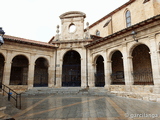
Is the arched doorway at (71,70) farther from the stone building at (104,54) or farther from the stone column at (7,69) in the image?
the stone column at (7,69)

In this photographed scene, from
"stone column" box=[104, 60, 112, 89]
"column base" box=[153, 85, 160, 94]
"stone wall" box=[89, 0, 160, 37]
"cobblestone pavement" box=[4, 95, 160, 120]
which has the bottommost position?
"cobblestone pavement" box=[4, 95, 160, 120]

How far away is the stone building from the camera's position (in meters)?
8.60

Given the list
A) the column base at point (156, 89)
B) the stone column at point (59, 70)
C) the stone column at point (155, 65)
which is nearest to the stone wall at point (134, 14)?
the stone column at point (155, 65)

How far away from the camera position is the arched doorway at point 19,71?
49.9 ft

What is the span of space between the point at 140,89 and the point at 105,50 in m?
4.80

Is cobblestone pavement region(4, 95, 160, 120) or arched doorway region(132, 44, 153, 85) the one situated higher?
arched doorway region(132, 44, 153, 85)

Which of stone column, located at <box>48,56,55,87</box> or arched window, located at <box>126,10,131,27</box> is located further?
arched window, located at <box>126,10,131,27</box>

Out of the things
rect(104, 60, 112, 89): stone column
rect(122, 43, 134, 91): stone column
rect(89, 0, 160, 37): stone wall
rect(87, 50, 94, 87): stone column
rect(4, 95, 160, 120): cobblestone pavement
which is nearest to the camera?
rect(4, 95, 160, 120): cobblestone pavement

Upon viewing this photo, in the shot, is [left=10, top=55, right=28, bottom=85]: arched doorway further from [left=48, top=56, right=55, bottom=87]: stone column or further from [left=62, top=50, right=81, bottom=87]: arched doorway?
[left=62, top=50, right=81, bottom=87]: arched doorway

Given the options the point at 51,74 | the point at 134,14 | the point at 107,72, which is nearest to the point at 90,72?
the point at 107,72

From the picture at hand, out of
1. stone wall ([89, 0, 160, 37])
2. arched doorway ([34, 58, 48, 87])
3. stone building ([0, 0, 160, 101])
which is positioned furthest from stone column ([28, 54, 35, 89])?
stone wall ([89, 0, 160, 37])

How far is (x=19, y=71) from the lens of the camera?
1577 cm

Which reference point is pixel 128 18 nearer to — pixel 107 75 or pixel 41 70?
pixel 107 75

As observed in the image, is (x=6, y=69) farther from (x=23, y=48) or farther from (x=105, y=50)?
(x=105, y=50)
